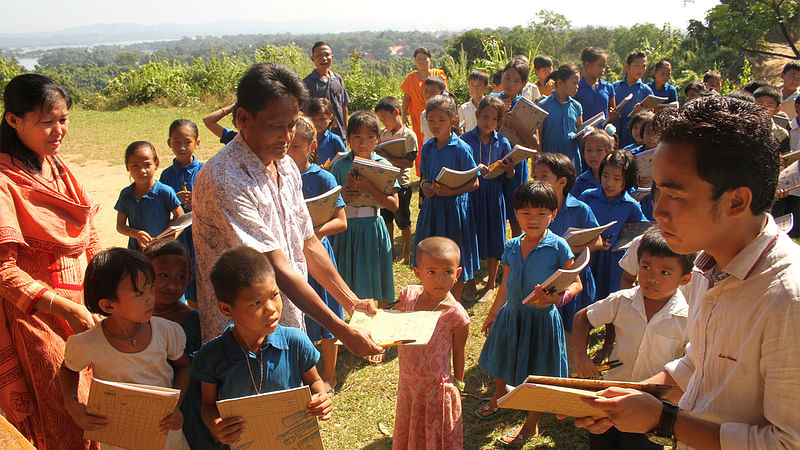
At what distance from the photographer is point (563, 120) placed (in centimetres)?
623

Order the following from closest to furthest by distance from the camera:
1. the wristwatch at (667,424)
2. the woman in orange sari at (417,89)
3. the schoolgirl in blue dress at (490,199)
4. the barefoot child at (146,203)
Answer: the wristwatch at (667,424) → the barefoot child at (146,203) → the schoolgirl in blue dress at (490,199) → the woman in orange sari at (417,89)

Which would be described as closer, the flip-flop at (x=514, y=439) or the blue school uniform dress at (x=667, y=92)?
the flip-flop at (x=514, y=439)

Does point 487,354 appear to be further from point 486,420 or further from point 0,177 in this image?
point 0,177

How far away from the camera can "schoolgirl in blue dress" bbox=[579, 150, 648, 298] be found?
13.5 ft

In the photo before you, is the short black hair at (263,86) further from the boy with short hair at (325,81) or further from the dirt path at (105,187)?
the dirt path at (105,187)

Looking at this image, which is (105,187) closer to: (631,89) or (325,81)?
(325,81)

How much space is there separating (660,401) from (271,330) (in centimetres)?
138

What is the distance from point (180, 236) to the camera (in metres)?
3.67

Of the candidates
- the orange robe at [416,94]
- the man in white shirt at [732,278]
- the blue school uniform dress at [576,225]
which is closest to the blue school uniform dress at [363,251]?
the blue school uniform dress at [576,225]

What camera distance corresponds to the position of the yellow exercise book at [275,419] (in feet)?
6.23

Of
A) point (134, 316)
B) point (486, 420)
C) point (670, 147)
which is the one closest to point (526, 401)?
point (670, 147)

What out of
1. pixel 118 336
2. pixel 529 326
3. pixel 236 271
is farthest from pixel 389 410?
pixel 236 271

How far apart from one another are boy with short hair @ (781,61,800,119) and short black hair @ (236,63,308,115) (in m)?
6.75

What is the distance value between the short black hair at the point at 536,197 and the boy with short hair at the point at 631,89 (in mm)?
4447
